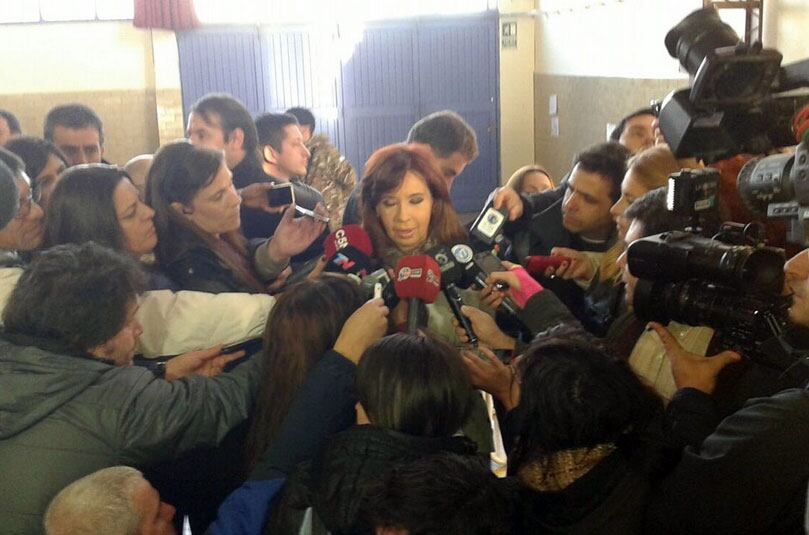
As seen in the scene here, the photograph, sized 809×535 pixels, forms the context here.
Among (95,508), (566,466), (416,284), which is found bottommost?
(95,508)

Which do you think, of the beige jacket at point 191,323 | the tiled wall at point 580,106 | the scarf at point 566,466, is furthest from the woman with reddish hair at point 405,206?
the tiled wall at point 580,106

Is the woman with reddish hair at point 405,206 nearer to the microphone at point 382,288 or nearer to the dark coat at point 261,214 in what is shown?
the microphone at point 382,288

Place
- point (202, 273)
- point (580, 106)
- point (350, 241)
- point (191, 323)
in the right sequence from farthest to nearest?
point (580, 106)
point (202, 273)
point (350, 241)
point (191, 323)

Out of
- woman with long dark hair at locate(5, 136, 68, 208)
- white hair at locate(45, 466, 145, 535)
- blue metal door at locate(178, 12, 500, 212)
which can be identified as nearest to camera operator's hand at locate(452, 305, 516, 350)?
white hair at locate(45, 466, 145, 535)

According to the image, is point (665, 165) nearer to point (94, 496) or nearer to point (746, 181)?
point (746, 181)

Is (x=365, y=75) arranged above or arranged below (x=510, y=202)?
above

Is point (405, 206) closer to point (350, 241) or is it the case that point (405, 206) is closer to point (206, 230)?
point (350, 241)

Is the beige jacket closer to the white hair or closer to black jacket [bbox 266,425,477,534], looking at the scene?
the white hair

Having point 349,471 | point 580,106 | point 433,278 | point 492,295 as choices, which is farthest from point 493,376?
point 580,106

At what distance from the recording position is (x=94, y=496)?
4.98 feet

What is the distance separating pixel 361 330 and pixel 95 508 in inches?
23.3

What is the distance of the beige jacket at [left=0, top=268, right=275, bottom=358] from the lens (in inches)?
76.5

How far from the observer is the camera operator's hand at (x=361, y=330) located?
166 cm

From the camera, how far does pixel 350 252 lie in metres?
2.13
